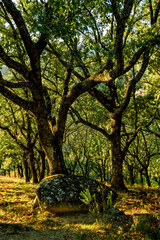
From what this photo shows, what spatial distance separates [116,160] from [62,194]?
215 inches

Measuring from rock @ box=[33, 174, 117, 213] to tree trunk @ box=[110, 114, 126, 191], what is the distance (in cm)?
327

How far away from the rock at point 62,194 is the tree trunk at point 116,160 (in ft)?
10.7

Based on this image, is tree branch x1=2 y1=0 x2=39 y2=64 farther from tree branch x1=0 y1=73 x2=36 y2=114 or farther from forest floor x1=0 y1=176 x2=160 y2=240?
forest floor x1=0 y1=176 x2=160 y2=240

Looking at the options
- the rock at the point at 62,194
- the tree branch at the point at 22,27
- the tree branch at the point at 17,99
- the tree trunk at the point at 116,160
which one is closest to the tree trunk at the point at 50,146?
the rock at the point at 62,194

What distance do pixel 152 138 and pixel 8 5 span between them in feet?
81.7

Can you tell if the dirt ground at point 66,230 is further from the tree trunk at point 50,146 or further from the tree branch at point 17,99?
the tree branch at point 17,99

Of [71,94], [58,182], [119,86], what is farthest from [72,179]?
[119,86]

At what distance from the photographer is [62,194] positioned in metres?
8.37

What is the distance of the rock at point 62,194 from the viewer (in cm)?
813

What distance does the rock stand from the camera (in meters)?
8.13

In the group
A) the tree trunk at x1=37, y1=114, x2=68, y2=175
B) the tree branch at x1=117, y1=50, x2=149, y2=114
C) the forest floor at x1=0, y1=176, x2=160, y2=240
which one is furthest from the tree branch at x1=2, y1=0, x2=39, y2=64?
the forest floor at x1=0, y1=176, x2=160, y2=240

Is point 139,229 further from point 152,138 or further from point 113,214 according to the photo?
point 152,138

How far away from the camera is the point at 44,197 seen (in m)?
8.30

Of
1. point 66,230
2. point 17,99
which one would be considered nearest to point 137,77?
point 17,99
